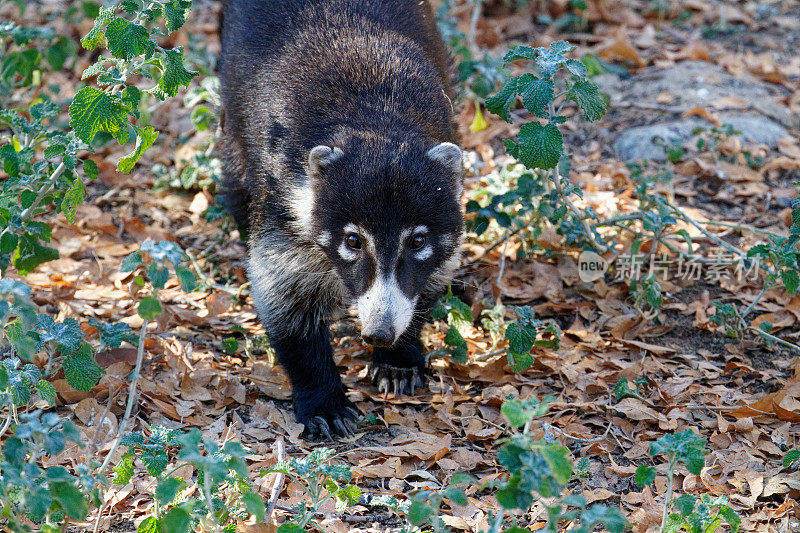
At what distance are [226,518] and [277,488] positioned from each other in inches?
8.8

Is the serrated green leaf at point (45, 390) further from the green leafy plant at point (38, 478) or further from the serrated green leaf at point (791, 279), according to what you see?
the serrated green leaf at point (791, 279)

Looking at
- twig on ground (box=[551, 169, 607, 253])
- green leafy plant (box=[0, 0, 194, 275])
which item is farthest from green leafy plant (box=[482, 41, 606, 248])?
green leafy plant (box=[0, 0, 194, 275])

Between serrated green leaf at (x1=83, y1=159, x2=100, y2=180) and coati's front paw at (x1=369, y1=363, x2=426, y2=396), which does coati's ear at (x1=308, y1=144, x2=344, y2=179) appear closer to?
serrated green leaf at (x1=83, y1=159, x2=100, y2=180)

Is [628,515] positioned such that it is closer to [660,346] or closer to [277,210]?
[660,346]

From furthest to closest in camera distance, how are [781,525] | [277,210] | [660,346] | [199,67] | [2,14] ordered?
[2,14], [199,67], [660,346], [277,210], [781,525]

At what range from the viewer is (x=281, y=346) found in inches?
192

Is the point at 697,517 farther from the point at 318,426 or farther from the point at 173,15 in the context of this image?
the point at 173,15

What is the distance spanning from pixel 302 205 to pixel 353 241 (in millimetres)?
429

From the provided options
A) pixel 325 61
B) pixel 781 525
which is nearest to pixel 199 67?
pixel 325 61

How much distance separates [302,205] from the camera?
15.1ft

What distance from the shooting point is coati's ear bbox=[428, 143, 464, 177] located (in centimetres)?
437

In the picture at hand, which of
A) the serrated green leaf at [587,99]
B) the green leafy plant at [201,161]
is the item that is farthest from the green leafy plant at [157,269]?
the green leafy plant at [201,161]

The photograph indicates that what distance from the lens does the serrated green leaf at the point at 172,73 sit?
153 inches

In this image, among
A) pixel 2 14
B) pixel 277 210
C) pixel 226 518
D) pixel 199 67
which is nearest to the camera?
pixel 226 518
